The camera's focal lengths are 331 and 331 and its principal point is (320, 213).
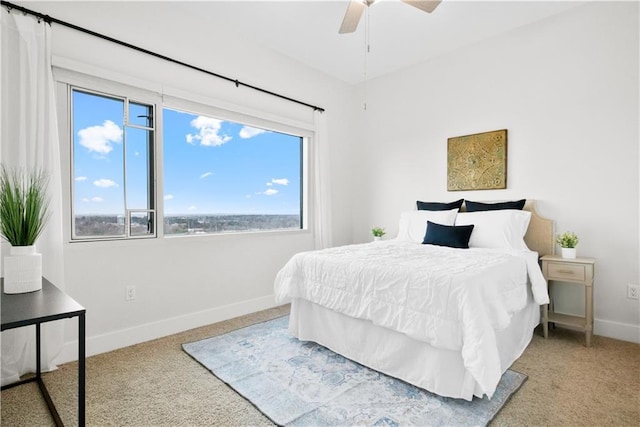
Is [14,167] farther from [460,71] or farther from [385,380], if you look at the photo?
[460,71]

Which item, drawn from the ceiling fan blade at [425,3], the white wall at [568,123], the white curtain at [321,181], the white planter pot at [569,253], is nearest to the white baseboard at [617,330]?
the white wall at [568,123]

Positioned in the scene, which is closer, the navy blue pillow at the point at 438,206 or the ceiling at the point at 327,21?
the ceiling at the point at 327,21

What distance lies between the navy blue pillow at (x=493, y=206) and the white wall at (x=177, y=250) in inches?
74.6

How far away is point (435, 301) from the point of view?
1.81 metres

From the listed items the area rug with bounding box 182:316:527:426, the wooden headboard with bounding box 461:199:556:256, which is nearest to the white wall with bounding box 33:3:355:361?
the area rug with bounding box 182:316:527:426

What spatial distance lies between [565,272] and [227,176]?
3.34 meters

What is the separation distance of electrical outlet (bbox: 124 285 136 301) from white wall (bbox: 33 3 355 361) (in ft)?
0.10

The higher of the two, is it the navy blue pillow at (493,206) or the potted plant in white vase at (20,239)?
the navy blue pillow at (493,206)

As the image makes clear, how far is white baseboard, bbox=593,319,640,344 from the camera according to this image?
271cm

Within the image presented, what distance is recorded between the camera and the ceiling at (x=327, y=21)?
8.64ft

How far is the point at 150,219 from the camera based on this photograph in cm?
283

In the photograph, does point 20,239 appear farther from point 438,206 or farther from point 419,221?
point 438,206

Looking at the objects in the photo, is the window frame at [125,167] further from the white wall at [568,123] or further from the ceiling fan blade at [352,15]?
the white wall at [568,123]

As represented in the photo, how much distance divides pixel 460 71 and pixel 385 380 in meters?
3.30
